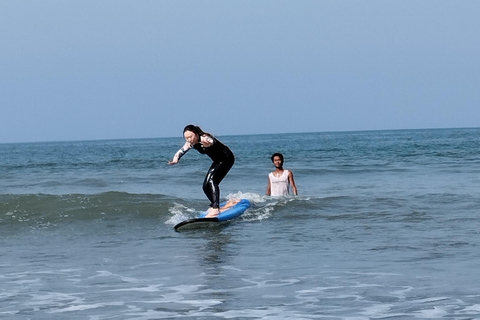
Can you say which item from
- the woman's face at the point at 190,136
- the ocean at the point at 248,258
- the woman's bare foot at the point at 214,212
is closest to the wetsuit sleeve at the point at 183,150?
the woman's face at the point at 190,136

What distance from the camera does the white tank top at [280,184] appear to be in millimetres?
15500

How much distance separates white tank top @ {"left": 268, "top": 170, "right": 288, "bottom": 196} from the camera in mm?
15500

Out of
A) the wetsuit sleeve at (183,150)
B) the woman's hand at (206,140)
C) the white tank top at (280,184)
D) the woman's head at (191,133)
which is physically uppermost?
the woman's head at (191,133)

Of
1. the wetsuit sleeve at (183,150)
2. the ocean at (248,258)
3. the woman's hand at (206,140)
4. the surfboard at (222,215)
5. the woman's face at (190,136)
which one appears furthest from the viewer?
the surfboard at (222,215)

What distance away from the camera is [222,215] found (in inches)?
490

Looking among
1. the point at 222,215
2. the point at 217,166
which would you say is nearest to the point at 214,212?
the point at 222,215

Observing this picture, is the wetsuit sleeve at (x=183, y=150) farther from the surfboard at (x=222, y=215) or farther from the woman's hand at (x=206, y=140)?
the surfboard at (x=222, y=215)

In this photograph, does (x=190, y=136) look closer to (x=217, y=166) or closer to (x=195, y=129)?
(x=195, y=129)

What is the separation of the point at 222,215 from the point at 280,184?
3.37m

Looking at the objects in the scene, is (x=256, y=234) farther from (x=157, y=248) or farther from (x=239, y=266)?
(x=239, y=266)

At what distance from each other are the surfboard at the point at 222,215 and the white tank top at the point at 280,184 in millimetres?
2007

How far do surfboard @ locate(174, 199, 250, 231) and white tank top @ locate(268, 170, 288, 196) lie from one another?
6.59 feet

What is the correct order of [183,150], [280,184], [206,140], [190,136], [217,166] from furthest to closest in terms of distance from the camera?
1. [280,184]
2. [217,166]
3. [206,140]
4. [190,136]
5. [183,150]

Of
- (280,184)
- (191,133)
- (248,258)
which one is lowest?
(248,258)
